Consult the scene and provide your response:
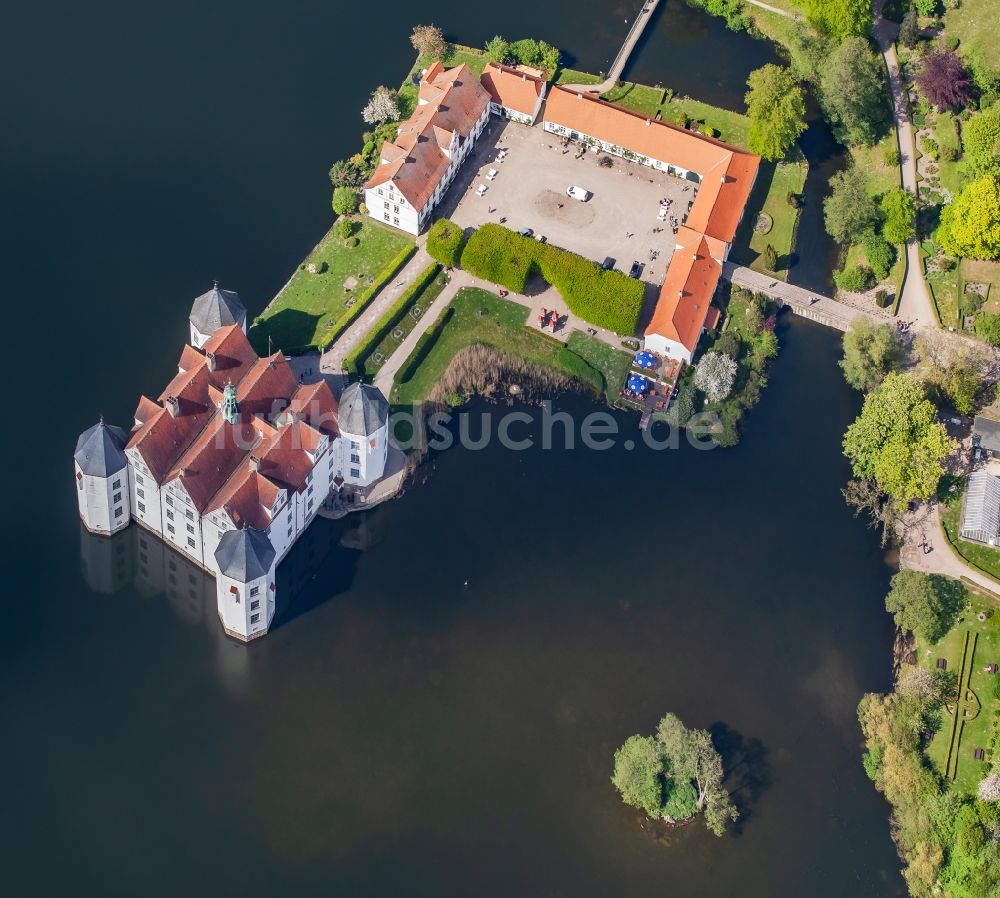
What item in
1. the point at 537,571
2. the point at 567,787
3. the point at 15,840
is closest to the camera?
the point at 15,840

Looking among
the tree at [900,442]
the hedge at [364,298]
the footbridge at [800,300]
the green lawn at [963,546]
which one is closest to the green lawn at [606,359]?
the footbridge at [800,300]

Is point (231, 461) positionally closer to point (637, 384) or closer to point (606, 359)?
point (606, 359)

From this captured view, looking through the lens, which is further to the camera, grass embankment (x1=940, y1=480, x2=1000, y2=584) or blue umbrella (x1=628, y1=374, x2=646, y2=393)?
blue umbrella (x1=628, y1=374, x2=646, y2=393)

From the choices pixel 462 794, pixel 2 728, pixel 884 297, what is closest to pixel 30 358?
pixel 2 728

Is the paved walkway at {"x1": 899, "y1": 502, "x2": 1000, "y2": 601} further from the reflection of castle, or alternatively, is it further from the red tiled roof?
the red tiled roof

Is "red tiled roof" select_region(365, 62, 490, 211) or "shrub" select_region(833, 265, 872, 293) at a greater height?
"shrub" select_region(833, 265, 872, 293)

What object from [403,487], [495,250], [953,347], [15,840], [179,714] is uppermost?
[953,347]

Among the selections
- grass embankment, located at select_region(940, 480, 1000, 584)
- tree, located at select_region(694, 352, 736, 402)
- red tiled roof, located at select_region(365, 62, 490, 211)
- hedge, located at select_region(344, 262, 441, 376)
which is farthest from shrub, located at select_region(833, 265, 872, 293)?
red tiled roof, located at select_region(365, 62, 490, 211)

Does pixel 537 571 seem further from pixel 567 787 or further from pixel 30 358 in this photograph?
pixel 30 358
